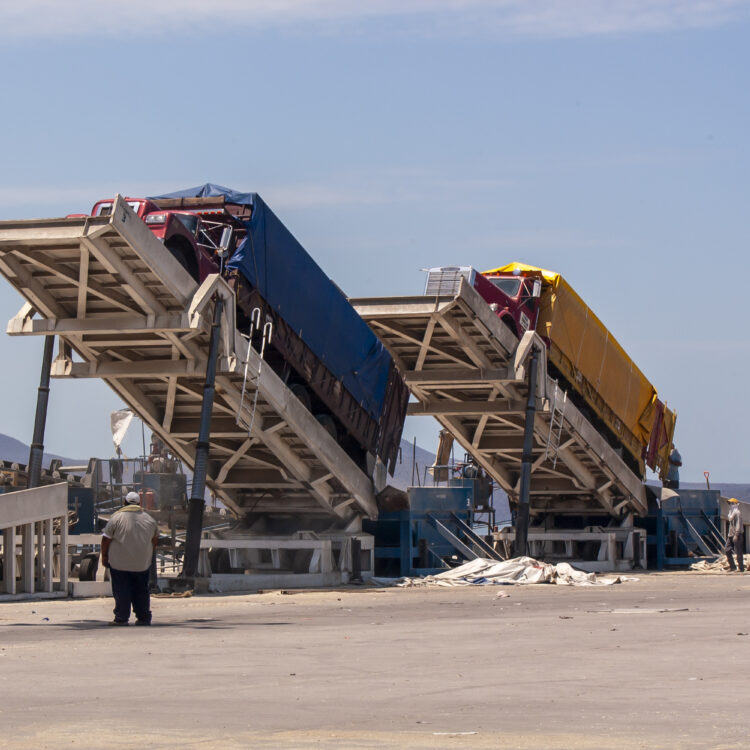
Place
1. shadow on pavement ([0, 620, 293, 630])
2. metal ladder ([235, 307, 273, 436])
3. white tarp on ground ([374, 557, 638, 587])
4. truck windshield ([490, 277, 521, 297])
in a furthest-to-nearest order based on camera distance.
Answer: truck windshield ([490, 277, 521, 297])
white tarp on ground ([374, 557, 638, 587])
metal ladder ([235, 307, 273, 436])
shadow on pavement ([0, 620, 293, 630])

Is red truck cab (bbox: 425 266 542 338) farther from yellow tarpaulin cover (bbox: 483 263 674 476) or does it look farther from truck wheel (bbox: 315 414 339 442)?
truck wheel (bbox: 315 414 339 442)

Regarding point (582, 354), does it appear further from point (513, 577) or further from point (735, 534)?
point (513, 577)

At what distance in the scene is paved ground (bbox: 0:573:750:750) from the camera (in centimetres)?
623

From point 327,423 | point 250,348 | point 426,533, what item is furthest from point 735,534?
point 250,348

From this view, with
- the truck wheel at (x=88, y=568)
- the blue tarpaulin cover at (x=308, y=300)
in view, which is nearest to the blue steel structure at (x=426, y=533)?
the blue tarpaulin cover at (x=308, y=300)

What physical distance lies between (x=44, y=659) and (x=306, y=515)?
1527 centimetres

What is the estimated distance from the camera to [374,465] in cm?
2469

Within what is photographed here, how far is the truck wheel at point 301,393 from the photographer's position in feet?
72.5

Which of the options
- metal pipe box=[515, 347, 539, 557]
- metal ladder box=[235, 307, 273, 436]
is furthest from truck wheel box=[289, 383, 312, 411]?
metal pipe box=[515, 347, 539, 557]

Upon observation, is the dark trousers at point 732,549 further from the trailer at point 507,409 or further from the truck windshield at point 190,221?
the truck windshield at point 190,221

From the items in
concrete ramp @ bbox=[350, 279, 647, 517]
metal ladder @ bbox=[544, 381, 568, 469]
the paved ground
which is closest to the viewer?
the paved ground

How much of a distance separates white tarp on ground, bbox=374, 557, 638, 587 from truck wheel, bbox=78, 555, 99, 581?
5352 mm

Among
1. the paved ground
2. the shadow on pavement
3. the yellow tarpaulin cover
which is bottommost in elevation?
the shadow on pavement

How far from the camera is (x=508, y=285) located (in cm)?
2648
